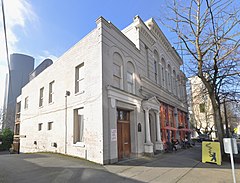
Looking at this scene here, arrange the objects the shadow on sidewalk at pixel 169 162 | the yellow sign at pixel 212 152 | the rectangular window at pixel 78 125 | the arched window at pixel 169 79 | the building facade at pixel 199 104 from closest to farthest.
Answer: the shadow on sidewalk at pixel 169 162
the yellow sign at pixel 212 152
the rectangular window at pixel 78 125
the building facade at pixel 199 104
the arched window at pixel 169 79

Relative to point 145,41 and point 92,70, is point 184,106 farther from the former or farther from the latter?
point 92,70

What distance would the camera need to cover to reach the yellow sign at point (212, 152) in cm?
1056

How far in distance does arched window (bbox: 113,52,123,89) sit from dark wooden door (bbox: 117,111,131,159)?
2.23 m

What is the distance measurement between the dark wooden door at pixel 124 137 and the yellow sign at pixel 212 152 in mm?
4816

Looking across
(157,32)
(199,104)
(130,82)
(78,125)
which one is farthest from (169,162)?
(199,104)

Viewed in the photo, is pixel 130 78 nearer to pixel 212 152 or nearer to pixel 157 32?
pixel 212 152

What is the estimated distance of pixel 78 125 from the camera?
1158cm

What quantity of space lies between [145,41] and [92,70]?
7240 millimetres

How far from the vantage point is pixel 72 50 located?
42.8 feet

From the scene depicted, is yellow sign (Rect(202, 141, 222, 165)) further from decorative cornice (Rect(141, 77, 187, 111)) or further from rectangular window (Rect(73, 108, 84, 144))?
rectangular window (Rect(73, 108, 84, 144))

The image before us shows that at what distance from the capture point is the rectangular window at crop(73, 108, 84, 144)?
11237 mm

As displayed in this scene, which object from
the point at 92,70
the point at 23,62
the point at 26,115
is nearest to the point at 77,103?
the point at 92,70

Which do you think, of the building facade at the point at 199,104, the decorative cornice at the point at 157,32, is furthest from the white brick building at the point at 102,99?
the building facade at the point at 199,104

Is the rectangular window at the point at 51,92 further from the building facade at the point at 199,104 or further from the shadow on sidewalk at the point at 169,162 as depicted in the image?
A: the building facade at the point at 199,104
